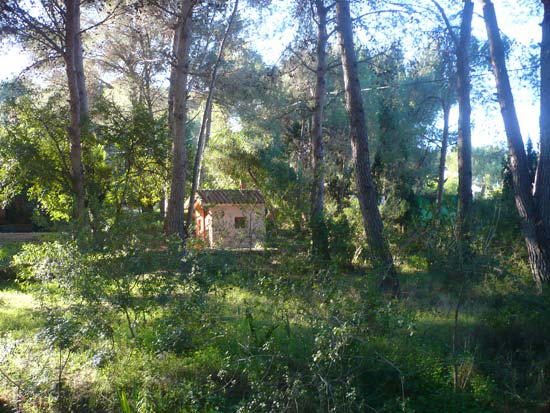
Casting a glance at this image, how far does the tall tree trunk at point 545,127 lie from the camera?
11031 millimetres

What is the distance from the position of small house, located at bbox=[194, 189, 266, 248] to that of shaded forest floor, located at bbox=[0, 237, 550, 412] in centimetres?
234

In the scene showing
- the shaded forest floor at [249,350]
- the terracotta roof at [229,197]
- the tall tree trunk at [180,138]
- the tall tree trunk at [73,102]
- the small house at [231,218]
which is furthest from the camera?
the terracotta roof at [229,197]

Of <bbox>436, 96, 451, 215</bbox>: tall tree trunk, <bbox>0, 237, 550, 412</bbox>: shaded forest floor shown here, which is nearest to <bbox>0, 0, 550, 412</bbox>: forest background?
<bbox>0, 237, 550, 412</bbox>: shaded forest floor

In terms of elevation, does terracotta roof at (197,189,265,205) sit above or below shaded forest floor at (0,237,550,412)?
above

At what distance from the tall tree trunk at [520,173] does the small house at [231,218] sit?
203 inches

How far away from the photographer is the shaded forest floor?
614 centimetres

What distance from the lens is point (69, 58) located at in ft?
47.1

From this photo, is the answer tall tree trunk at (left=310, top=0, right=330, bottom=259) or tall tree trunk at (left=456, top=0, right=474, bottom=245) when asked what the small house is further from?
→ tall tree trunk at (left=456, top=0, right=474, bottom=245)

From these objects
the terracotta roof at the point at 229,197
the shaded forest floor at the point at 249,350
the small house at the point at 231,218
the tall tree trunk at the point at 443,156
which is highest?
the tall tree trunk at the point at 443,156

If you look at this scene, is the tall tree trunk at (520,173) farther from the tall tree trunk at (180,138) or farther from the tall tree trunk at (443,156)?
the tall tree trunk at (443,156)

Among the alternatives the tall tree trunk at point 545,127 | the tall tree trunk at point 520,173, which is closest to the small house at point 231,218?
the tall tree trunk at point 520,173

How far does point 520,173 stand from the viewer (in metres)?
11.3

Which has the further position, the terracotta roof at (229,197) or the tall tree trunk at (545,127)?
the terracotta roof at (229,197)

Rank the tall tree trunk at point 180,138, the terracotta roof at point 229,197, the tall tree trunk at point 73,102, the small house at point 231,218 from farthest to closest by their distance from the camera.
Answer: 1. the terracotta roof at point 229,197
2. the tall tree trunk at point 180,138
3. the tall tree trunk at point 73,102
4. the small house at point 231,218
